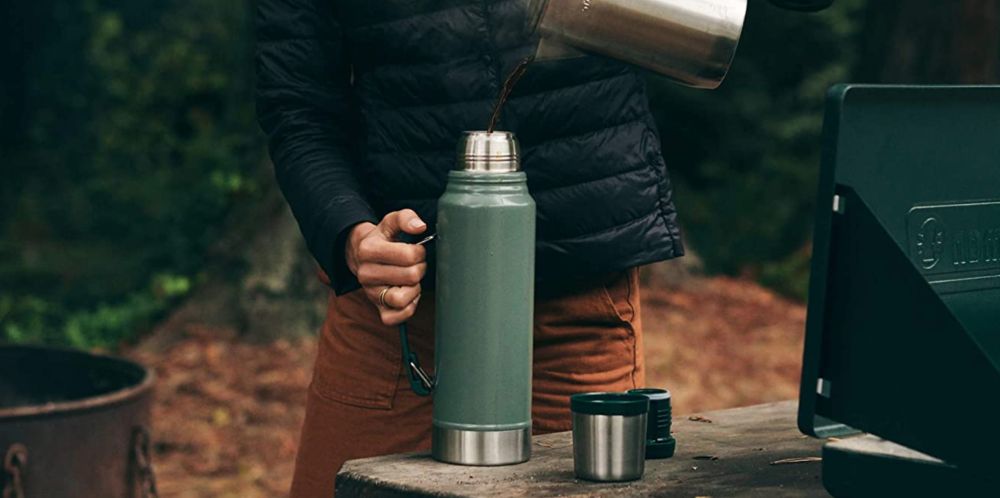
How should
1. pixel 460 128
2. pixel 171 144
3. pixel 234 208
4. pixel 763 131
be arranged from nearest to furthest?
1. pixel 460 128
2. pixel 234 208
3. pixel 763 131
4. pixel 171 144

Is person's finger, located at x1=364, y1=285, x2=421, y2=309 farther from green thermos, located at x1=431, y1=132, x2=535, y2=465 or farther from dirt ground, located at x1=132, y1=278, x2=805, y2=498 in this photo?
dirt ground, located at x1=132, y1=278, x2=805, y2=498

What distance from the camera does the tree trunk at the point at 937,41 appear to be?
6984 millimetres

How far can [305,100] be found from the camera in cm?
237

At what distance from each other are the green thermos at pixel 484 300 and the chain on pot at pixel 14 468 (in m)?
2.16

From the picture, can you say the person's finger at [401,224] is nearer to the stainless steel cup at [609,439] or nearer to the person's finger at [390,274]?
the person's finger at [390,274]

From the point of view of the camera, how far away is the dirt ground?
577 centimetres

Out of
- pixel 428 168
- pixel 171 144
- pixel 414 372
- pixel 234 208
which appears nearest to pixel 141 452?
pixel 428 168

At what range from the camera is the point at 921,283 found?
159cm

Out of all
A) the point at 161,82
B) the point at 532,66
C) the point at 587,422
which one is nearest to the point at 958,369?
the point at 587,422

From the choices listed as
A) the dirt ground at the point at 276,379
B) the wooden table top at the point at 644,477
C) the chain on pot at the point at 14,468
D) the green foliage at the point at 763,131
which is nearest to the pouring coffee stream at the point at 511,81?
the wooden table top at the point at 644,477

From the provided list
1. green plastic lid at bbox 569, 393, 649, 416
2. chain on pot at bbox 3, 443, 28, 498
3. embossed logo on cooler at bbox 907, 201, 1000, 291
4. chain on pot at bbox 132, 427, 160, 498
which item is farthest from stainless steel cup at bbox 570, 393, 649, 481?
chain on pot at bbox 132, 427, 160, 498

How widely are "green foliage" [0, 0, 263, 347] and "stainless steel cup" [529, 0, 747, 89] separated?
22.8 ft

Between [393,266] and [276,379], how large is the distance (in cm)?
454

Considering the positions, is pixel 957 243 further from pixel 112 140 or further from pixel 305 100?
pixel 112 140
